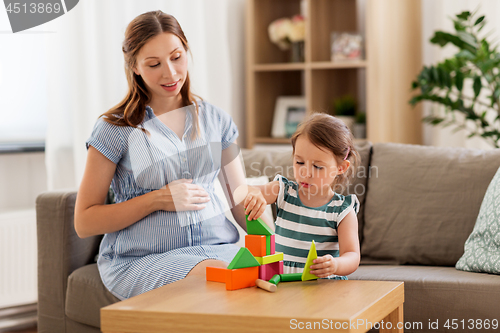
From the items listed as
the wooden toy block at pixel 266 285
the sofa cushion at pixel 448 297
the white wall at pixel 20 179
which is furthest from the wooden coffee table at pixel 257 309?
the white wall at pixel 20 179

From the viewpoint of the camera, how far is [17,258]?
230 centimetres

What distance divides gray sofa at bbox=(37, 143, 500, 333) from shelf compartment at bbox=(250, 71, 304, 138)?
1242 mm

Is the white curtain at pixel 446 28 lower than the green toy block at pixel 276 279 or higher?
higher

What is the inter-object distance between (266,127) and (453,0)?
1258mm

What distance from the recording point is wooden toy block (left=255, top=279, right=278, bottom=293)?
1.03m

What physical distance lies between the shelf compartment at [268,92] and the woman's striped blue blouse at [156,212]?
67.0 inches

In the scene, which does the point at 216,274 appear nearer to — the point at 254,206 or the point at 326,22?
the point at 254,206

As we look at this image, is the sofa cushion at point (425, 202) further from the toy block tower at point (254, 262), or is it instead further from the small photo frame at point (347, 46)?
the small photo frame at point (347, 46)

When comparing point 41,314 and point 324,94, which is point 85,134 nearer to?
point 41,314

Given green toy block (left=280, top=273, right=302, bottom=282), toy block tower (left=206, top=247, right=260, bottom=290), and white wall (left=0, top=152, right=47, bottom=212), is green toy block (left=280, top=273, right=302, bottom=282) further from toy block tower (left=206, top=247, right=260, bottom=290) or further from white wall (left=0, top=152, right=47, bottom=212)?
white wall (left=0, top=152, right=47, bottom=212)

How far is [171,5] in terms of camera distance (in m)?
2.78

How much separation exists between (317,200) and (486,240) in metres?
0.65

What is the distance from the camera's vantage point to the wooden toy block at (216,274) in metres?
1.12

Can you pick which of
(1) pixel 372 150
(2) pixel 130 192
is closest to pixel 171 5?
(1) pixel 372 150
